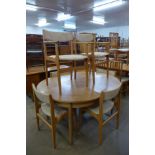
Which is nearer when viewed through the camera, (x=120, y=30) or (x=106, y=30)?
(x=120, y=30)

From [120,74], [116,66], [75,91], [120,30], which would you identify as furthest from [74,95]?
[120,30]

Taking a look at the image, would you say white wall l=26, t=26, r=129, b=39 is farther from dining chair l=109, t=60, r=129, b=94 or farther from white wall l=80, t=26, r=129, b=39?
dining chair l=109, t=60, r=129, b=94

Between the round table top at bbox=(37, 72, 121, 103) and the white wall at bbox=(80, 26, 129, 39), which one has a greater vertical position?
the white wall at bbox=(80, 26, 129, 39)

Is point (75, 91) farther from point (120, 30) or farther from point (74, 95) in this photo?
point (120, 30)

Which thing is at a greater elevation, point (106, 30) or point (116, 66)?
point (106, 30)

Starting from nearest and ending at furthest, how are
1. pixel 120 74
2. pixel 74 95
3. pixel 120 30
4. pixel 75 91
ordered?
pixel 74 95 → pixel 75 91 → pixel 120 74 → pixel 120 30

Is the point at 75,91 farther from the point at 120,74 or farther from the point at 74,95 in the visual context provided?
the point at 120,74

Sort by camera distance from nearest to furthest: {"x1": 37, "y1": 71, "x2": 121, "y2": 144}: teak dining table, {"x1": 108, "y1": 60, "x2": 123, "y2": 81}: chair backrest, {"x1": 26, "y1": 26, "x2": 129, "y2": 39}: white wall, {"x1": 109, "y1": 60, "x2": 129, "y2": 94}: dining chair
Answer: {"x1": 37, "y1": 71, "x2": 121, "y2": 144}: teak dining table
{"x1": 109, "y1": 60, "x2": 129, "y2": 94}: dining chair
{"x1": 108, "y1": 60, "x2": 123, "y2": 81}: chair backrest
{"x1": 26, "y1": 26, "x2": 129, "y2": 39}: white wall

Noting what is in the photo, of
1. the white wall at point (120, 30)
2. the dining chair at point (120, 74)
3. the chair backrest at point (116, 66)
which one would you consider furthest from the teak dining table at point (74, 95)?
the white wall at point (120, 30)

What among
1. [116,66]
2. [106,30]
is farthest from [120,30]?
[116,66]

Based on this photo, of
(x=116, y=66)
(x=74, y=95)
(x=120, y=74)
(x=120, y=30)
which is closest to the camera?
(x=74, y=95)

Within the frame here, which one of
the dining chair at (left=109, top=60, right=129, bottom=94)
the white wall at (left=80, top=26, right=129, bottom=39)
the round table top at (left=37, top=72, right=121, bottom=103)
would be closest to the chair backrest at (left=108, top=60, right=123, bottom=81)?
the dining chair at (left=109, top=60, right=129, bottom=94)

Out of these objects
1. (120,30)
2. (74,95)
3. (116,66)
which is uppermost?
(120,30)
